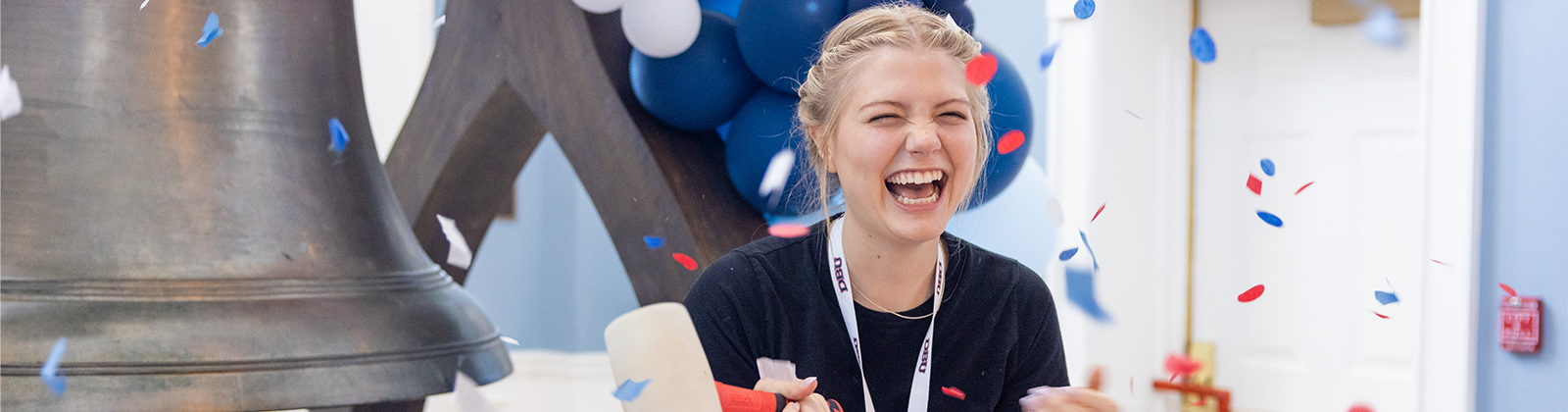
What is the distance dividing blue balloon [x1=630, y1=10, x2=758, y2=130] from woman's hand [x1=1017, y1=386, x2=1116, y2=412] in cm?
52

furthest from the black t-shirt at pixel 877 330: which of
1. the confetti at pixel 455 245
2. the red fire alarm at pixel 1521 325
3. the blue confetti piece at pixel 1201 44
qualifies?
the blue confetti piece at pixel 1201 44

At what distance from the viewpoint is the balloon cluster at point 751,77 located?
127cm

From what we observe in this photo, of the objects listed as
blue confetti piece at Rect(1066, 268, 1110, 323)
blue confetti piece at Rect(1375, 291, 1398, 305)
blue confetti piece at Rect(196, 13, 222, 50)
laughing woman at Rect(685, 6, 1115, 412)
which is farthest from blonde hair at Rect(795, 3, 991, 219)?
blue confetti piece at Rect(1375, 291, 1398, 305)

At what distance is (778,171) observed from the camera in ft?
4.28

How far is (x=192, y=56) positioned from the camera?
852 mm

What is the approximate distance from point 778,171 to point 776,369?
255 mm

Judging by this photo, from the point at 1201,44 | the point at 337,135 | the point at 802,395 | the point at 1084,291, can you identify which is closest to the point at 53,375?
the point at 337,135

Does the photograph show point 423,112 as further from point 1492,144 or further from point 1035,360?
point 1492,144

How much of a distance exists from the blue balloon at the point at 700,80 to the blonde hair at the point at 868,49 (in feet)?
0.42

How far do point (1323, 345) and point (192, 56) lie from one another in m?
2.61

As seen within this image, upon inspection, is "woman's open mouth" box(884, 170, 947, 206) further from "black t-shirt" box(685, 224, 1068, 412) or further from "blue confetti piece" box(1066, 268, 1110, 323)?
"blue confetti piece" box(1066, 268, 1110, 323)

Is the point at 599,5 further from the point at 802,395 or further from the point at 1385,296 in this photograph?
the point at 1385,296

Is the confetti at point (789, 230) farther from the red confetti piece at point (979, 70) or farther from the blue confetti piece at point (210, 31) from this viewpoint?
the blue confetti piece at point (210, 31)

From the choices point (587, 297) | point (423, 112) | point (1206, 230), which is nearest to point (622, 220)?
point (423, 112)
